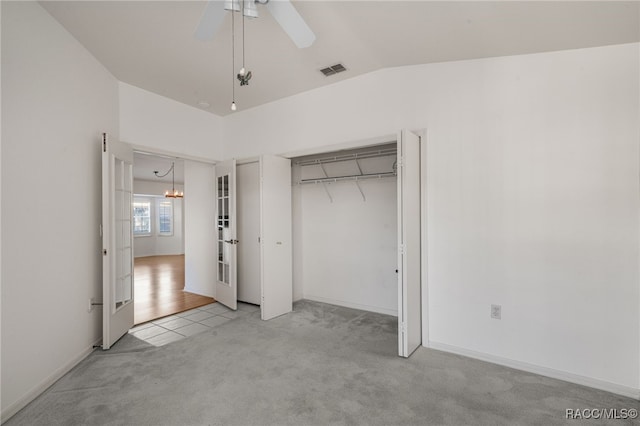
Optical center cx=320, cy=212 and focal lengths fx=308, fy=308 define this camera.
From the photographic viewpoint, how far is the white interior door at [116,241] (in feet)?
9.99

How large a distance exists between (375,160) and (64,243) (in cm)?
351

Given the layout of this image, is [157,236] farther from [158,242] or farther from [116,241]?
[116,241]

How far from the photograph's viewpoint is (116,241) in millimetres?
3307

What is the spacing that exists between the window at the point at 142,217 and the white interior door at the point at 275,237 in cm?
872

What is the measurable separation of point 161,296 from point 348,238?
3302 mm

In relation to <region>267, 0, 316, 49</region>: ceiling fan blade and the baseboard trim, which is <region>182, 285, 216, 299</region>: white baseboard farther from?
<region>267, 0, 316, 49</region>: ceiling fan blade

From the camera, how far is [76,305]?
283 cm

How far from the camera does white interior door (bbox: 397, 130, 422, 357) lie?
286 centimetres

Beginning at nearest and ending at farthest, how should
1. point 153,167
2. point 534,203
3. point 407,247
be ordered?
point 534,203 → point 407,247 → point 153,167

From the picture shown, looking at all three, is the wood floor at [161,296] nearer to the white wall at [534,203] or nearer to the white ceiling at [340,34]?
the white ceiling at [340,34]

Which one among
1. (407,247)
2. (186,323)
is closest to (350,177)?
(407,247)

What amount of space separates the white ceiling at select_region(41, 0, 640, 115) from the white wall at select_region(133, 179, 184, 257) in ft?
25.4

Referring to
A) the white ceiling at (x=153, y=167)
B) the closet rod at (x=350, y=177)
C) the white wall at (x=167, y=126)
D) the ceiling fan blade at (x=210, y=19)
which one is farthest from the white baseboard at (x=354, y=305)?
the white ceiling at (x=153, y=167)

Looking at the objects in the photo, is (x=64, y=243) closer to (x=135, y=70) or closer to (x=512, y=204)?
(x=135, y=70)
